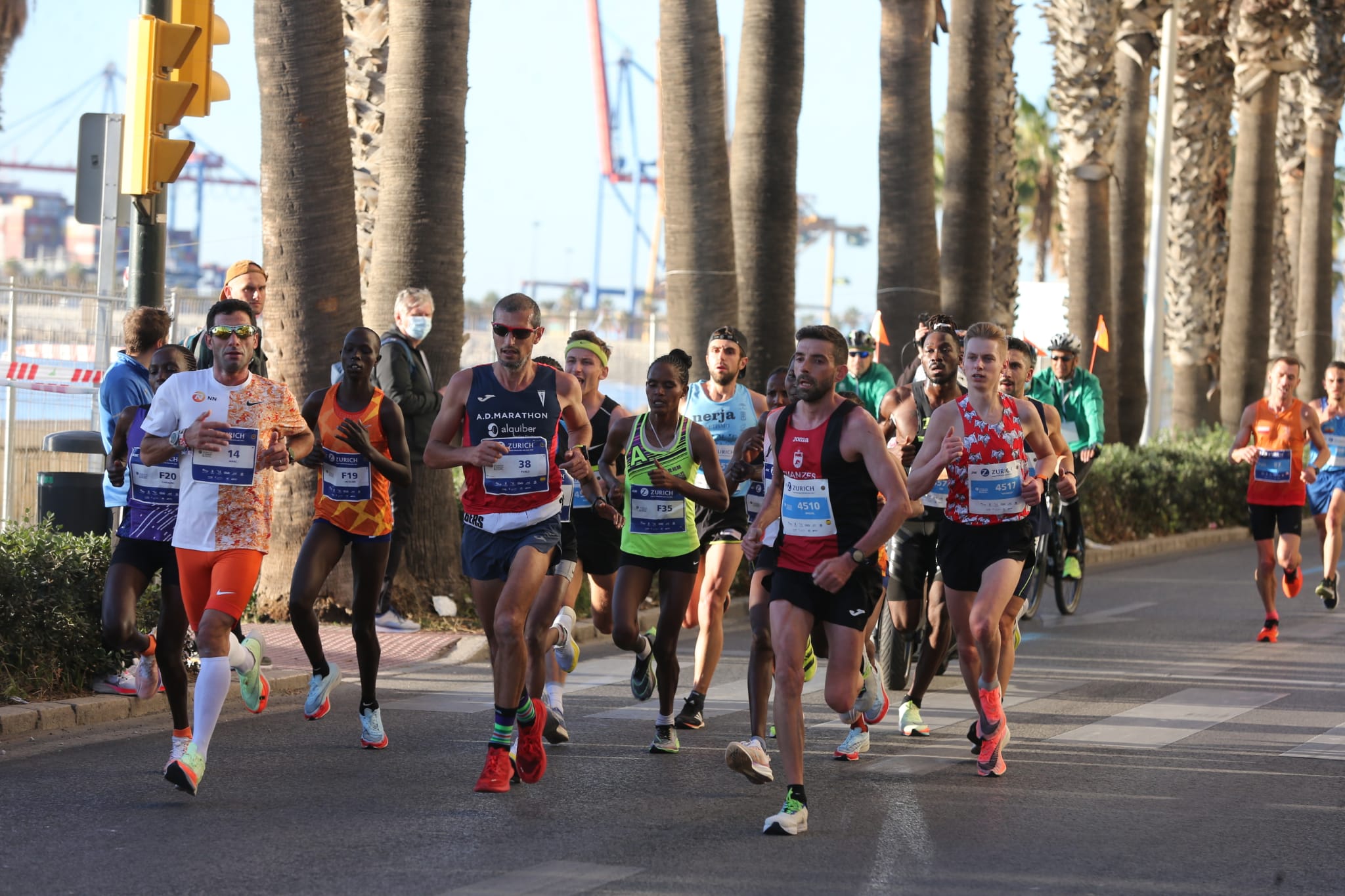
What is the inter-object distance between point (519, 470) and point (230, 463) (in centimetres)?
124

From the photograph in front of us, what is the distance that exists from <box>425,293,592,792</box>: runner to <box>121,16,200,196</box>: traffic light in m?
2.97

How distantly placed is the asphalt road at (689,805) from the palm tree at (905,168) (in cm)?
827

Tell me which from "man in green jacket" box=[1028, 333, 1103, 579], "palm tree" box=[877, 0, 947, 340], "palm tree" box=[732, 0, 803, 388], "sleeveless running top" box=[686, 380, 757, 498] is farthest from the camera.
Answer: "palm tree" box=[877, 0, 947, 340]

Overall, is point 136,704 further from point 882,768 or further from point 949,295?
point 949,295

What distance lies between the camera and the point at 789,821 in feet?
22.2

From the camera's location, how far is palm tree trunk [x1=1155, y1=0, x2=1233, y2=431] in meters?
28.7

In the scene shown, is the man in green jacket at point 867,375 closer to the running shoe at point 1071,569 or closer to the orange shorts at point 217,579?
the running shoe at point 1071,569

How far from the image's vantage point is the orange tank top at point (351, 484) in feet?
28.2

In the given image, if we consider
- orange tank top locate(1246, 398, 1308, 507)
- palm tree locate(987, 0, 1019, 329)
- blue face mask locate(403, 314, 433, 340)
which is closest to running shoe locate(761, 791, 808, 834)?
blue face mask locate(403, 314, 433, 340)

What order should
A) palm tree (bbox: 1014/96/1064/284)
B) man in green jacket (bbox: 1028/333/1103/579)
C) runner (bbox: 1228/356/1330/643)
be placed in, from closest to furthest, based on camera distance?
runner (bbox: 1228/356/1330/643), man in green jacket (bbox: 1028/333/1103/579), palm tree (bbox: 1014/96/1064/284)

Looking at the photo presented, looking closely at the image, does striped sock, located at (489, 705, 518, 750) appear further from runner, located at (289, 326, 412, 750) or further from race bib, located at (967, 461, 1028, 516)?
race bib, located at (967, 461, 1028, 516)

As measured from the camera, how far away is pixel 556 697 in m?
9.08

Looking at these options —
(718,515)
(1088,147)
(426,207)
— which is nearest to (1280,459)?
(718,515)

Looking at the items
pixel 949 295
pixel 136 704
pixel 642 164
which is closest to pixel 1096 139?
pixel 949 295
